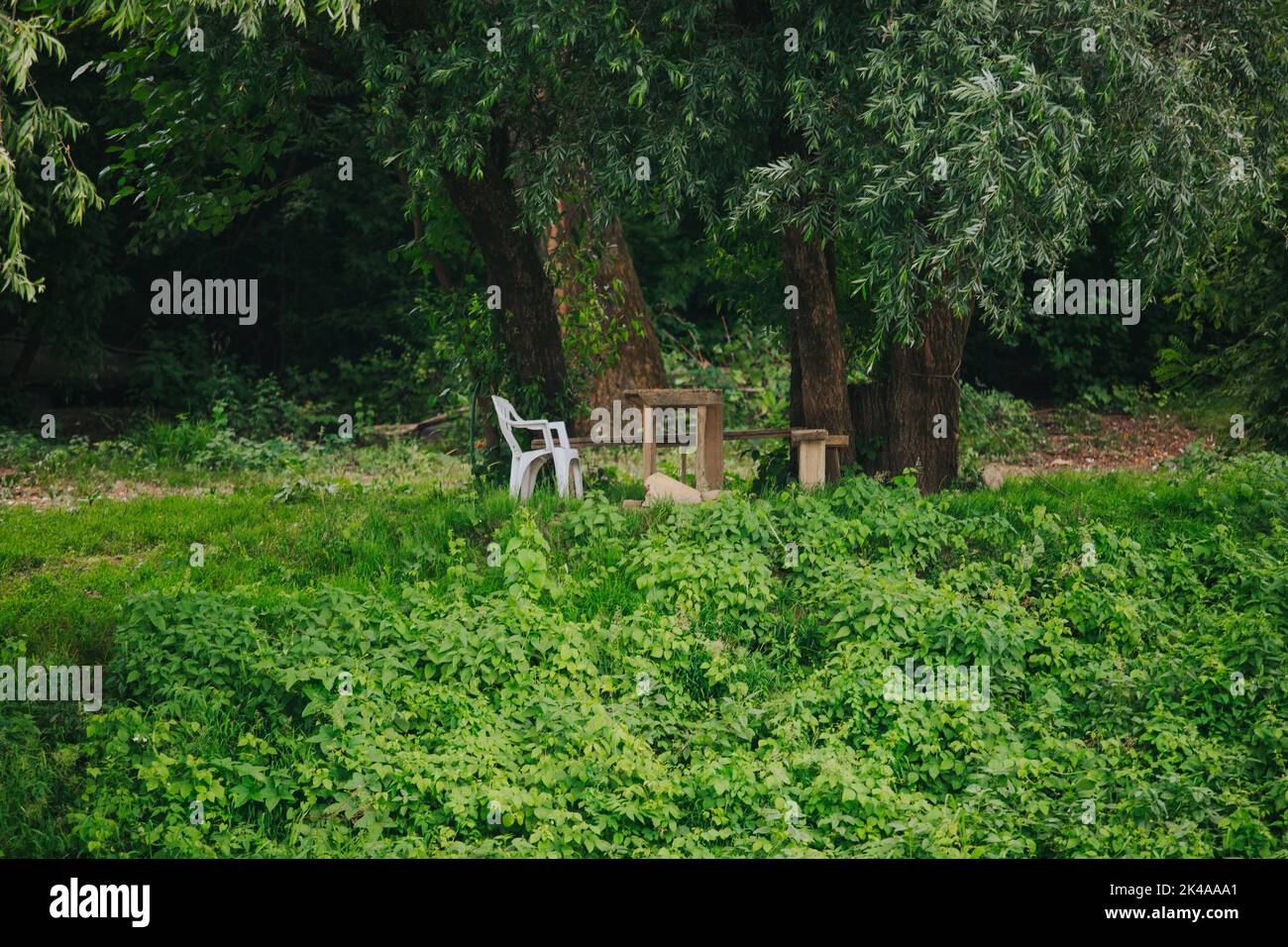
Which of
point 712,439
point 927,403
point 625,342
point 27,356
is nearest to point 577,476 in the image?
point 712,439

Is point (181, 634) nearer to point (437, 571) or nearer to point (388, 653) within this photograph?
point (388, 653)

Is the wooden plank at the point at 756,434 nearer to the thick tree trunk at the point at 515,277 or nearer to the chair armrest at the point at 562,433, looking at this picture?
the chair armrest at the point at 562,433

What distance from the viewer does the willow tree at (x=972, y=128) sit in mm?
8250

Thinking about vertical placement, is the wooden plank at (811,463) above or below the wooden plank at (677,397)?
below

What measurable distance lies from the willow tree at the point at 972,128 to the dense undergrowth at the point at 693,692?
188cm

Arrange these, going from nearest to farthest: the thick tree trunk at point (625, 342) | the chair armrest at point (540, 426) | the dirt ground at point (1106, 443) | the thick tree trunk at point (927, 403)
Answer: the chair armrest at point (540, 426), the thick tree trunk at point (927, 403), the dirt ground at point (1106, 443), the thick tree trunk at point (625, 342)

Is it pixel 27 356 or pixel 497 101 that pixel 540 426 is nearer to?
pixel 497 101

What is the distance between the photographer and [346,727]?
291 inches

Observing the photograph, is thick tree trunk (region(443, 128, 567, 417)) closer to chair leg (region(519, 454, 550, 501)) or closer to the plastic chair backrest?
the plastic chair backrest

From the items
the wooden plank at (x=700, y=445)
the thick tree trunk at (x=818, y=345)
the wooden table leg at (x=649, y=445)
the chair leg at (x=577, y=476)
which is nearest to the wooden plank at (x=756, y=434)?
the wooden plank at (x=700, y=445)

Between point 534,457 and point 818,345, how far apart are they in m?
2.50

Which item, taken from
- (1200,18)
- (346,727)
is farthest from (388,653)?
(1200,18)

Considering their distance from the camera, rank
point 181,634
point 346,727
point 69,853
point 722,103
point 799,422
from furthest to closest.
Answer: point 799,422, point 722,103, point 181,634, point 346,727, point 69,853

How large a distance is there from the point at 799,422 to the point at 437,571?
3.53 m
